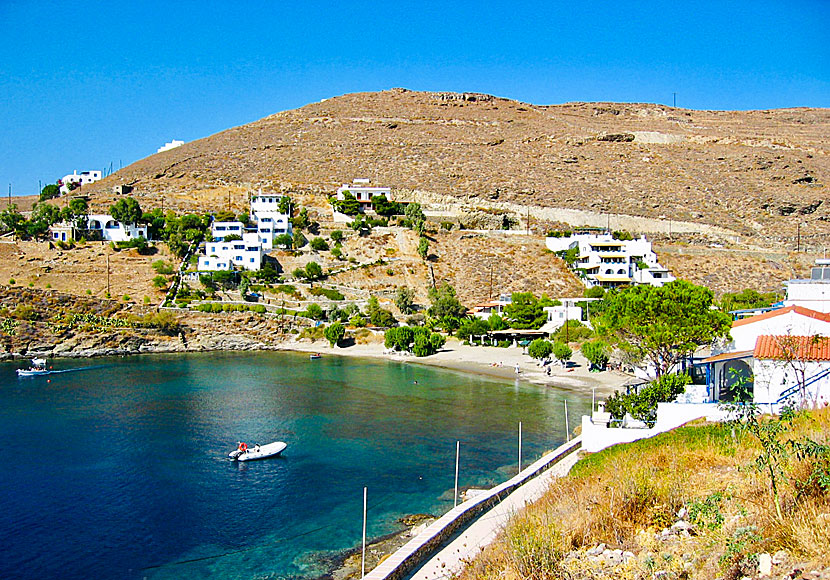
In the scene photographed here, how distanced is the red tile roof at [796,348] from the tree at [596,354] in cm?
1790

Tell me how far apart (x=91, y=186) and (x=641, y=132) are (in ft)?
243

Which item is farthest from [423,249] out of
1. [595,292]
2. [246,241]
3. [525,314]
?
[525,314]

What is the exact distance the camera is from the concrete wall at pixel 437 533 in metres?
11.7

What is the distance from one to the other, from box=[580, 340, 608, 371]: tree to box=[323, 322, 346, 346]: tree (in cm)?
1688

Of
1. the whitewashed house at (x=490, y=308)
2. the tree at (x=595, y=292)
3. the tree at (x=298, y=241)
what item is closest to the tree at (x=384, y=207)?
the tree at (x=298, y=241)

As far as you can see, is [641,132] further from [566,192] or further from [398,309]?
[398,309]

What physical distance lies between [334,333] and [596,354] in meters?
17.9

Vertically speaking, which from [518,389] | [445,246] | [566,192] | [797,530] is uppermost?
[566,192]

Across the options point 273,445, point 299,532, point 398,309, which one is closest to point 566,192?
point 398,309

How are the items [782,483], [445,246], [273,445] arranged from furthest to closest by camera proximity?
[445,246] → [273,445] → [782,483]

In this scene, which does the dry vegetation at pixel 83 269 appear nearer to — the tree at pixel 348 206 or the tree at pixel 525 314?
the tree at pixel 348 206

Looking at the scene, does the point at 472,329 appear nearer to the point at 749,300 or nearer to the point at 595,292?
the point at 595,292

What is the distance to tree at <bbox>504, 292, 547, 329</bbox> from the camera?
47.3 meters

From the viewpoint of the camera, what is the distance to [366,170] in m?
87.7
